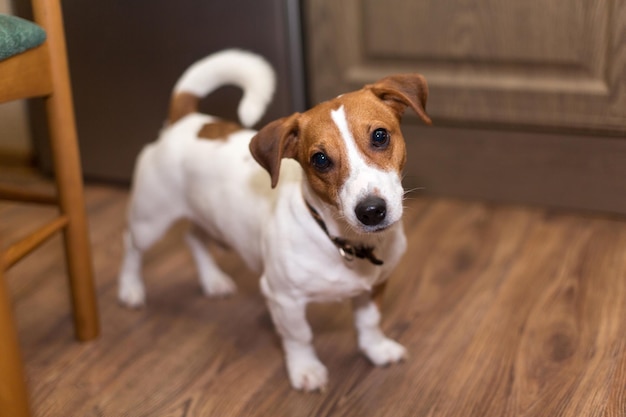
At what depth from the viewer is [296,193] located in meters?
1.37

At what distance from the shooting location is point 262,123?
2.22 metres

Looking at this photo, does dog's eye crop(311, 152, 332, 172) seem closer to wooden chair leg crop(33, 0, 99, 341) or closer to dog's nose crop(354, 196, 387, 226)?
dog's nose crop(354, 196, 387, 226)

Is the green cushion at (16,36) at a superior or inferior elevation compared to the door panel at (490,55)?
superior

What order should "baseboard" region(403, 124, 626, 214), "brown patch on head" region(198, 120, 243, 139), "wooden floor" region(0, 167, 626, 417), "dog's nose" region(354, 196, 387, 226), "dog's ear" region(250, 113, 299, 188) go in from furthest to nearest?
"baseboard" region(403, 124, 626, 214)
"brown patch on head" region(198, 120, 243, 139)
"wooden floor" region(0, 167, 626, 417)
"dog's ear" region(250, 113, 299, 188)
"dog's nose" region(354, 196, 387, 226)

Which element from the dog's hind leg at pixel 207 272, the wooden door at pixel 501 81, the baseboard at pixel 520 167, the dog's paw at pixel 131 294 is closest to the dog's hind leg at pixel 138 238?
the dog's paw at pixel 131 294

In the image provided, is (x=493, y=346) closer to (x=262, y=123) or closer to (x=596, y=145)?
(x=596, y=145)

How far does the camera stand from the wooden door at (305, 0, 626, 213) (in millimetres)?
1861

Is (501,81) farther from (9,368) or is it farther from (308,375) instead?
(9,368)

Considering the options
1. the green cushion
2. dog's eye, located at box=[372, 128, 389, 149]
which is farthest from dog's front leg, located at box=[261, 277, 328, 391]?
the green cushion

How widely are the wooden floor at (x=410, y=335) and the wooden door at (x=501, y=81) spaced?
12 cm

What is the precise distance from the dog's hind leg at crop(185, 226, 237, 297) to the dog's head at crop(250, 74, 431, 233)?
0.58m

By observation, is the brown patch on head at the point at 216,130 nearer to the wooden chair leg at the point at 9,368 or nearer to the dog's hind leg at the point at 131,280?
the dog's hind leg at the point at 131,280

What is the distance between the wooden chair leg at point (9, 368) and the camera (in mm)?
1216

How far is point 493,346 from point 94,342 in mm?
866
